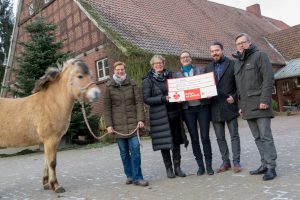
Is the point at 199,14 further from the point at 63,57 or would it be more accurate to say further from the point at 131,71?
the point at 63,57

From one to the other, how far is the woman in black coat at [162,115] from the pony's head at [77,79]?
109cm

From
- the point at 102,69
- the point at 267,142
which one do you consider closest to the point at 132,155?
the point at 267,142

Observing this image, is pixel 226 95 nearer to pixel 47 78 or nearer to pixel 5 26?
pixel 47 78

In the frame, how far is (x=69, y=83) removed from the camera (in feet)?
20.0

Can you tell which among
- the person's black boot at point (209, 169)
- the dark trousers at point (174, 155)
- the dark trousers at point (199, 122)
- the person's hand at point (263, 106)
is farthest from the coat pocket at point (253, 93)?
the dark trousers at point (174, 155)

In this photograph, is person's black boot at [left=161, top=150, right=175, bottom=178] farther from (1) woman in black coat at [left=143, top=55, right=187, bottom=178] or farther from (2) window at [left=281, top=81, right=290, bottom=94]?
(2) window at [left=281, top=81, right=290, bottom=94]

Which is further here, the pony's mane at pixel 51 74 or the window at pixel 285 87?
the window at pixel 285 87

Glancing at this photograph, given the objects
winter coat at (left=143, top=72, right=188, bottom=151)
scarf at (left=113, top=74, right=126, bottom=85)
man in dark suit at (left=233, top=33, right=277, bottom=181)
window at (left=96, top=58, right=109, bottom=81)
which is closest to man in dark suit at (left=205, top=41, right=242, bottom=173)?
man in dark suit at (left=233, top=33, right=277, bottom=181)

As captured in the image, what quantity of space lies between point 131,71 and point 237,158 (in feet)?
35.4

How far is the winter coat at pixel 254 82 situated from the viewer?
5.71 metres

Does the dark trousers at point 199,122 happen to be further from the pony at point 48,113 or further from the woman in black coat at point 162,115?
the pony at point 48,113

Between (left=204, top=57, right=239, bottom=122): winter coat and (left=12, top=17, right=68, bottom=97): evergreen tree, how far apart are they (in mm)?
9733

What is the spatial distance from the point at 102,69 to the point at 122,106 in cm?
1285

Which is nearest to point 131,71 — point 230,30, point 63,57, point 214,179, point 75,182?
point 63,57
